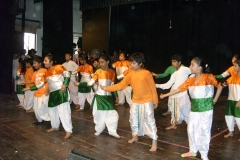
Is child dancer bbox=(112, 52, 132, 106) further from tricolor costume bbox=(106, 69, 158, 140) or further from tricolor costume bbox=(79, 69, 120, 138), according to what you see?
tricolor costume bbox=(106, 69, 158, 140)

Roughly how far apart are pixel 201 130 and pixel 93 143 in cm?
168

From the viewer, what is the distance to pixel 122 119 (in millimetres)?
6137

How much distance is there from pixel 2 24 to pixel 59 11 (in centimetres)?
207

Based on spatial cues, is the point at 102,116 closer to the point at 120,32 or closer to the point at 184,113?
the point at 184,113

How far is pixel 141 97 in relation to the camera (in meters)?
3.97

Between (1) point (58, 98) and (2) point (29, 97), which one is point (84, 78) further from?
(1) point (58, 98)

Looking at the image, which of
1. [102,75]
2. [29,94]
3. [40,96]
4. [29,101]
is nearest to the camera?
[102,75]

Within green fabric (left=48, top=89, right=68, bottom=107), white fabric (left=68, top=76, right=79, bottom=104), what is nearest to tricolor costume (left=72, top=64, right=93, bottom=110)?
white fabric (left=68, top=76, right=79, bottom=104)

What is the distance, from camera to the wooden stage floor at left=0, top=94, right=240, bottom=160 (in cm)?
383

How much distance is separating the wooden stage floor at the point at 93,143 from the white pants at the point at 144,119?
0.83 ft

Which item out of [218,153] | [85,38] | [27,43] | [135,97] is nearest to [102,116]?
[135,97]

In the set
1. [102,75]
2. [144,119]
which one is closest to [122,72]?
[102,75]

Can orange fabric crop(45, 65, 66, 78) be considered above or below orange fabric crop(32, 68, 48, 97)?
above

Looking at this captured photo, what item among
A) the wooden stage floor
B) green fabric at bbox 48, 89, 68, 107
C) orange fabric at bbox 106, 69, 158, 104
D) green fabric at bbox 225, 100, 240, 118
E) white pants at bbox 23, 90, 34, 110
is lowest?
the wooden stage floor
